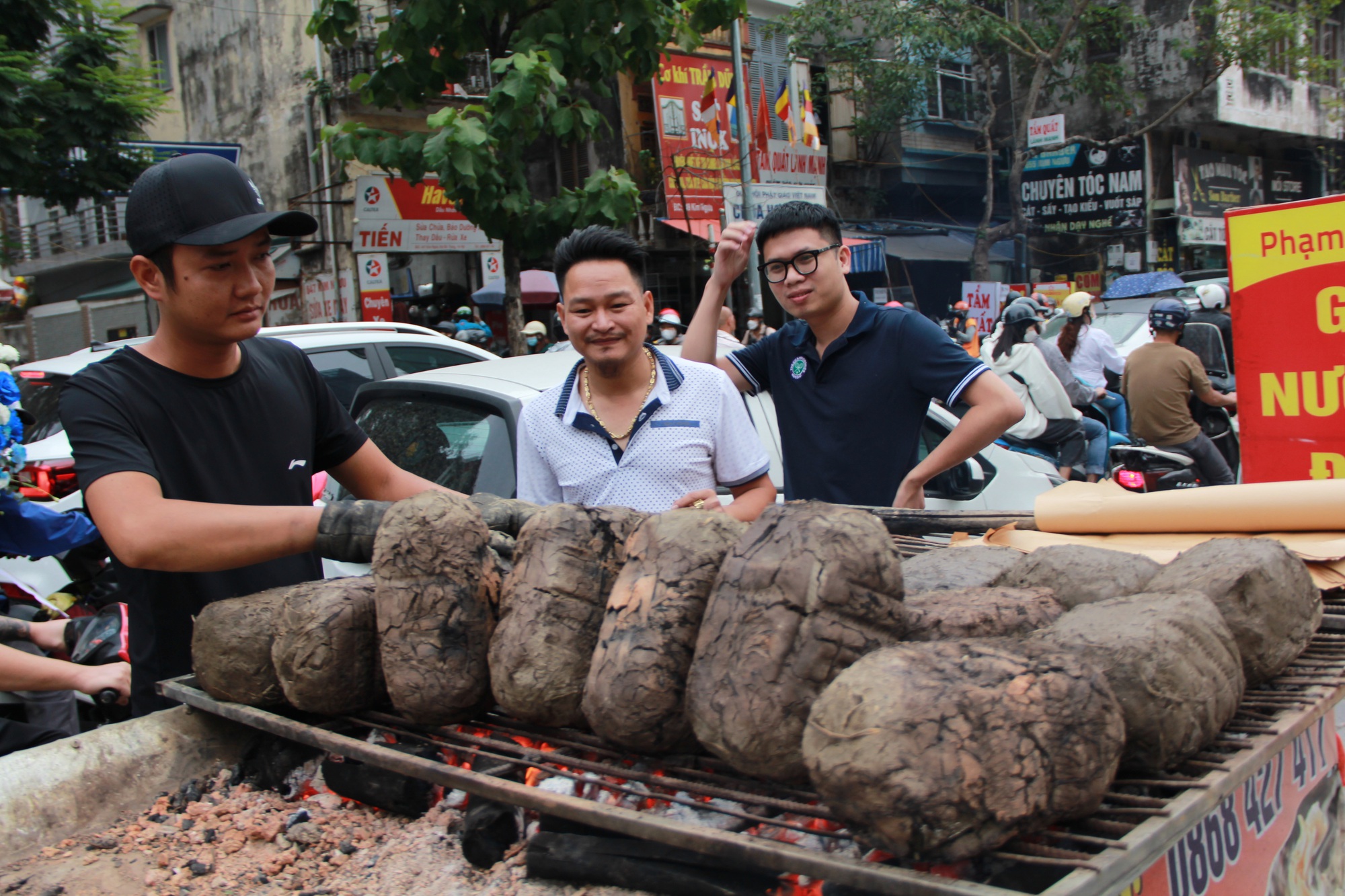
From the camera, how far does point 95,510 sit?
5.93ft

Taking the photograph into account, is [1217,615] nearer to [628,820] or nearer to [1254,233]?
[628,820]

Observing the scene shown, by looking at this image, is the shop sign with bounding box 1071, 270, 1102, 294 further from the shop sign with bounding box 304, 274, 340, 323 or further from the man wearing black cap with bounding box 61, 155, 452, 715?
the man wearing black cap with bounding box 61, 155, 452, 715

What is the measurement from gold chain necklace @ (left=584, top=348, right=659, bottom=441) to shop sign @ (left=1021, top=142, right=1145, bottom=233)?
2266cm

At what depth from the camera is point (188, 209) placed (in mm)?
1917

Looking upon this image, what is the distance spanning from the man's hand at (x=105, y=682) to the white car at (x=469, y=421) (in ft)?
4.82

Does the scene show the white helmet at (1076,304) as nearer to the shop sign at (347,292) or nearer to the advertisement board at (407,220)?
the advertisement board at (407,220)

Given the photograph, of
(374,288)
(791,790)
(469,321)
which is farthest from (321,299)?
(791,790)

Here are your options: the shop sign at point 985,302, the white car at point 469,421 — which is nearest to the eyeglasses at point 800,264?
the white car at point 469,421

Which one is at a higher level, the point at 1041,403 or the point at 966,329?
the point at 966,329

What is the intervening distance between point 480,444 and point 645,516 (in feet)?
7.07

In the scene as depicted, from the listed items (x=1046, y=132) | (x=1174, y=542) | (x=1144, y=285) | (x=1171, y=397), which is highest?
(x=1046, y=132)

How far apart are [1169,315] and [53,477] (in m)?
7.14

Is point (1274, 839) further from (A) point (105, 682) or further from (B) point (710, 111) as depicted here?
(B) point (710, 111)

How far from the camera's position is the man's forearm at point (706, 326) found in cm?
317
